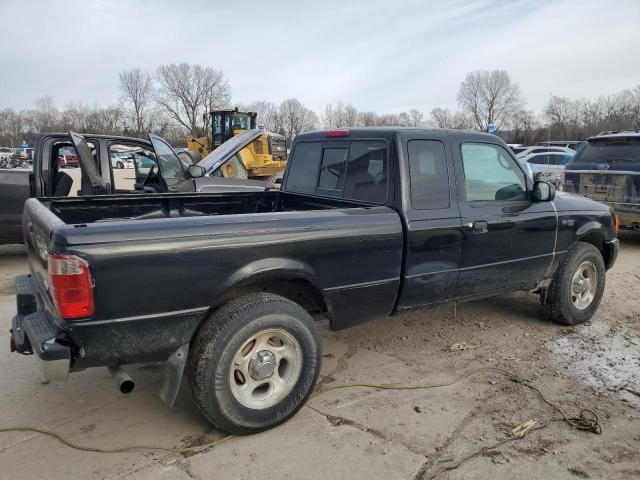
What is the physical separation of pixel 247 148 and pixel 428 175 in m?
17.8

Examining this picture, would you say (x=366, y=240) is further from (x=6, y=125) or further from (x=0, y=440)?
(x=6, y=125)

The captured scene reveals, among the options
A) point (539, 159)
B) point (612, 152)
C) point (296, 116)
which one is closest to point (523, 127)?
point (296, 116)

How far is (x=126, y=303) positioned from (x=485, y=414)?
8.07 ft

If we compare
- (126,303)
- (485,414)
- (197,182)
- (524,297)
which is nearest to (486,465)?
(485,414)

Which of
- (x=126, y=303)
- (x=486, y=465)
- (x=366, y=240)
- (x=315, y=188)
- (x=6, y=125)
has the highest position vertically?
(x=6, y=125)

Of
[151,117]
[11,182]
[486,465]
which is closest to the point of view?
[486,465]

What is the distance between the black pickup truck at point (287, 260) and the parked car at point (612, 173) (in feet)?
Answer: 13.6

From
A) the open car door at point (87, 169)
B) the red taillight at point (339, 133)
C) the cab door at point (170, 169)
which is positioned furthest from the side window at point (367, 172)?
the cab door at point (170, 169)

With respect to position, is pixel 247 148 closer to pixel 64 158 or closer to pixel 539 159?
pixel 64 158

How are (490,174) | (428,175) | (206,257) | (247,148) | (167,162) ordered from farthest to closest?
(247,148) → (167,162) → (490,174) → (428,175) → (206,257)

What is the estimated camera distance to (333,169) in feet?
14.8

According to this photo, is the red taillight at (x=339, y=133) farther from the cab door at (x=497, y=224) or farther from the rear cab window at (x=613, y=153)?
the rear cab window at (x=613, y=153)

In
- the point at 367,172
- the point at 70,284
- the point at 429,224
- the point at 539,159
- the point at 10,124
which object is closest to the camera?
the point at 70,284

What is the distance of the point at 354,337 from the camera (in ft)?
16.3
